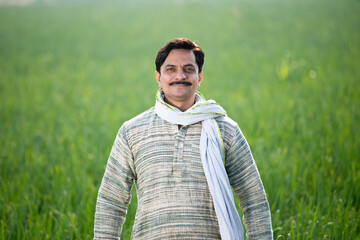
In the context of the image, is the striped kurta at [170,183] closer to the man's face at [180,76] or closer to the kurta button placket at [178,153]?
the kurta button placket at [178,153]

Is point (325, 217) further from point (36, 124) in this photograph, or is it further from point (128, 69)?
point (128, 69)

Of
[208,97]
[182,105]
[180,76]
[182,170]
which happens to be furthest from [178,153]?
[208,97]

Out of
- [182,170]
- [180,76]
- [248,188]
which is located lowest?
[248,188]

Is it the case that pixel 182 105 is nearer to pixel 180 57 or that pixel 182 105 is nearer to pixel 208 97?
pixel 180 57

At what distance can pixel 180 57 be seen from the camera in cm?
173

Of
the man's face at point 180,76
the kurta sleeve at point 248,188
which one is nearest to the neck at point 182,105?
the man's face at point 180,76

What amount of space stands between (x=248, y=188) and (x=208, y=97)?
15.8 feet

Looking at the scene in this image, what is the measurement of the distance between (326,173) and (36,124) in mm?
4201

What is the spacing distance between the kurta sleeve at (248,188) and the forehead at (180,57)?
1.31 ft

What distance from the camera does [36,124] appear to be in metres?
5.67

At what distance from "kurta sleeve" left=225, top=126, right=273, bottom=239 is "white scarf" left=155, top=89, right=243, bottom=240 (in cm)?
6

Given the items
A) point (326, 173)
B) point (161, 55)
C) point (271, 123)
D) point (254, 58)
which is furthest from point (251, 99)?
point (161, 55)

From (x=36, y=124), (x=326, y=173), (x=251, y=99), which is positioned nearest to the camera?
(x=326, y=173)

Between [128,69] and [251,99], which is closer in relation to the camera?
[251,99]
